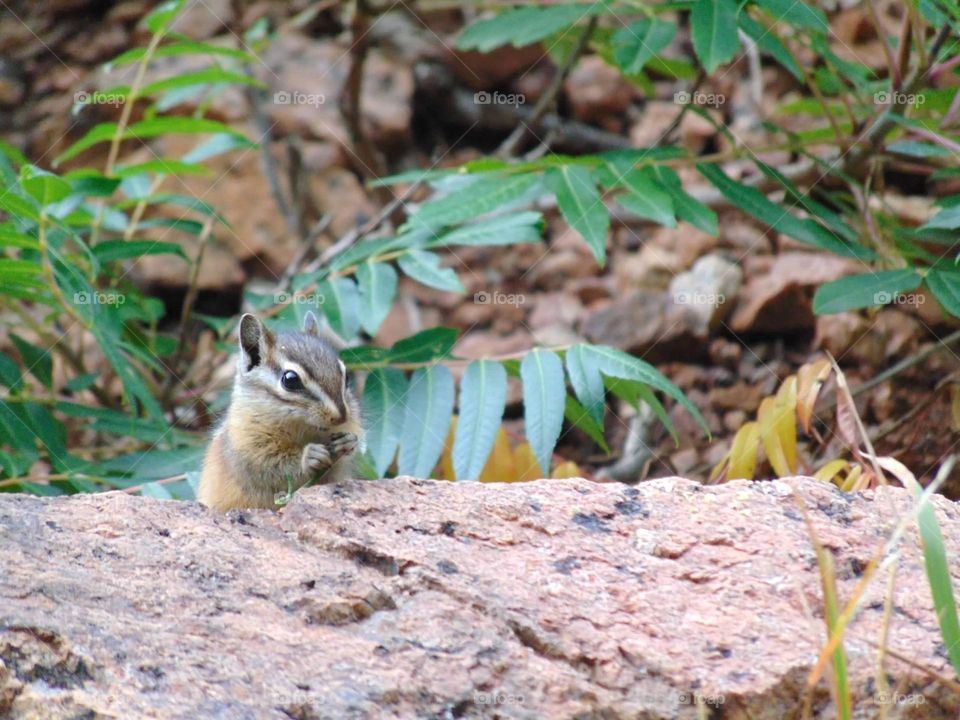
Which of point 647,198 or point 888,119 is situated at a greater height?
point 888,119

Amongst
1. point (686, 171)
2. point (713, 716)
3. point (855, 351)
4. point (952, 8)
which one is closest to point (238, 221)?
point (686, 171)

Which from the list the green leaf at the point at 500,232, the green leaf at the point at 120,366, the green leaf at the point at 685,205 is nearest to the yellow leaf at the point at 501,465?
the green leaf at the point at 500,232

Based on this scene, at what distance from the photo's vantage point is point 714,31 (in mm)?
4863

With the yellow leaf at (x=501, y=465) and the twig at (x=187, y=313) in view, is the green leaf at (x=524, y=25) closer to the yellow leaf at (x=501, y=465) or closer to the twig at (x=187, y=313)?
the twig at (x=187, y=313)

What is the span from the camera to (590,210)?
4.94 metres

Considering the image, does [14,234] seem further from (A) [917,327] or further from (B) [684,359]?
(A) [917,327]

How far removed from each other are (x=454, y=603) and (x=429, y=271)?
2386 millimetres

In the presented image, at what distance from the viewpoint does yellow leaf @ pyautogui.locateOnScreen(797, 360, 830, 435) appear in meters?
4.03
